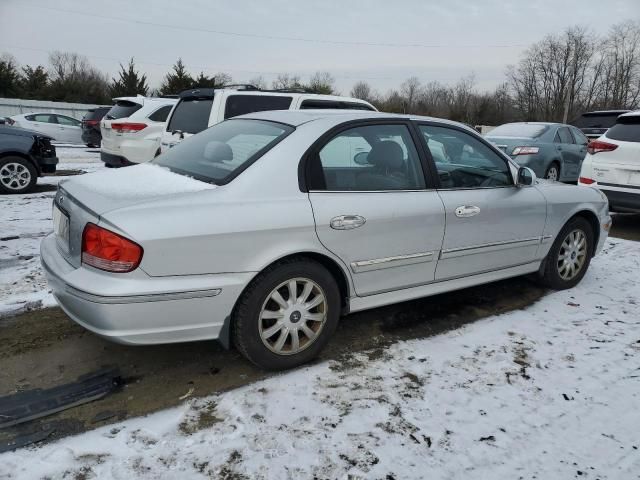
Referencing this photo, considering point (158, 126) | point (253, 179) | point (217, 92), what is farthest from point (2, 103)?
point (253, 179)

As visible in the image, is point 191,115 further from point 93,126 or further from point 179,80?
point 179,80

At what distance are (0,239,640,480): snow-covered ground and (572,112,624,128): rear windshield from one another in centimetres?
1172

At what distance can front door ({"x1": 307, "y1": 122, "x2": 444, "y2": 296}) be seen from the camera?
10.1ft

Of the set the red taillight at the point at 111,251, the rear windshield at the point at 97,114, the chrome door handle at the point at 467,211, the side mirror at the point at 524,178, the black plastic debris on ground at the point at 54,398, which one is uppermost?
the rear windshield at the point at 97,114

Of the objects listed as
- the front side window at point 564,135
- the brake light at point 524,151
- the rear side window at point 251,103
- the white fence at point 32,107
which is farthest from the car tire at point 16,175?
the white fence at point 32,107

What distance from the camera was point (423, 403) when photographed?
279 centimetres

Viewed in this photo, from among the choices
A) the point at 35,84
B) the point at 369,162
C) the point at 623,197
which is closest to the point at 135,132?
the point at 369,162

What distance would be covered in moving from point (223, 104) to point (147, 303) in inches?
197

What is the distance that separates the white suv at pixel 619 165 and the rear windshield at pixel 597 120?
22.7 feet

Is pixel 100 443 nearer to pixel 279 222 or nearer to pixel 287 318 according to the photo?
pixel 287 318

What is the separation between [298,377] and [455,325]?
57.3 inches

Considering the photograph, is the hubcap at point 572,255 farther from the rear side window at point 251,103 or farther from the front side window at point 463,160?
the rear side window at point 251,103

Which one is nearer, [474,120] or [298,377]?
[298,377]

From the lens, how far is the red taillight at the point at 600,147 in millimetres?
6945
